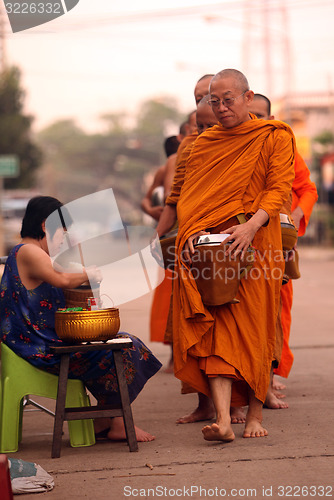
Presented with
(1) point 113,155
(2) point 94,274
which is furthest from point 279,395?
(1) point 113,155

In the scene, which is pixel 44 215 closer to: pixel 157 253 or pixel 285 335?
pixel 157 253

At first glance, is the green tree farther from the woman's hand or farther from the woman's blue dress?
the woman's hand

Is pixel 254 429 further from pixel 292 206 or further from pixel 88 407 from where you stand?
pixel 292 206

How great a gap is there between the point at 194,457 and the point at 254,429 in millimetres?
548

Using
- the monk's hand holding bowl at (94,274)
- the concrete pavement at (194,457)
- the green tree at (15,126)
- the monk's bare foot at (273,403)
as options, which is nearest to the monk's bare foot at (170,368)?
the concrete pavement at (194,457)

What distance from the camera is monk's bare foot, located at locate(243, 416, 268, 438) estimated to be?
4.76m

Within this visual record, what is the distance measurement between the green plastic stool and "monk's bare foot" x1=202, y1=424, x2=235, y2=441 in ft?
2.44

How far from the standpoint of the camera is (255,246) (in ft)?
15.8

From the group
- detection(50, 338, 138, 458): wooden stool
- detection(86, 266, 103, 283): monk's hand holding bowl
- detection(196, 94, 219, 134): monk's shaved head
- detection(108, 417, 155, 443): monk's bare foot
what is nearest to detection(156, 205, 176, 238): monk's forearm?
detection(196, 94, 219, 134): monk's shaved head

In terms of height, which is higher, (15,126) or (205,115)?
(205,115)

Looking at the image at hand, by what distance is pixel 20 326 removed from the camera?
15.7 ft

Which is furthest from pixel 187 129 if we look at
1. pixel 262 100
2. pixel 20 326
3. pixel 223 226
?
pixel 20 326

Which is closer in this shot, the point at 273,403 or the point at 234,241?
the point at 234,241

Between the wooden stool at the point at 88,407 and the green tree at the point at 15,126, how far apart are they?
1379 inches
